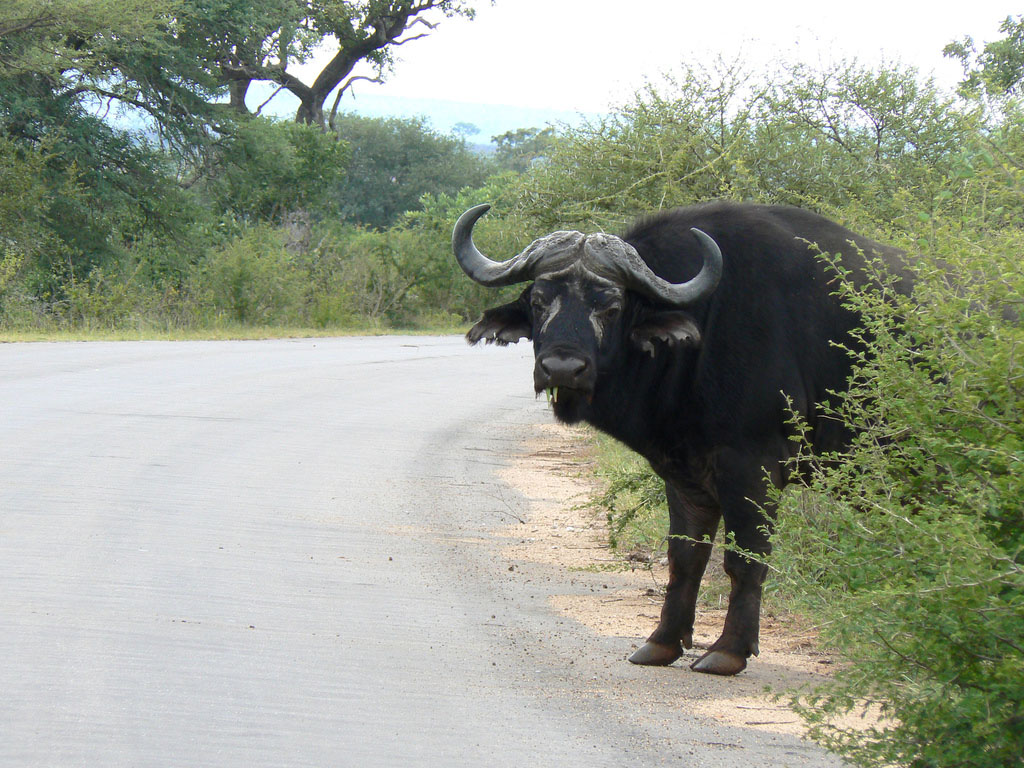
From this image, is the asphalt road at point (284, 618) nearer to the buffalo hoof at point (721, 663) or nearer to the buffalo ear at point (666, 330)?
the buffalo hoof at point (721, 663)

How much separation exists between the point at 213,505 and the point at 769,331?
466 centimetres

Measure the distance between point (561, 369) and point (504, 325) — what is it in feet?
2.82

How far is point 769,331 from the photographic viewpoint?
20.4 feet

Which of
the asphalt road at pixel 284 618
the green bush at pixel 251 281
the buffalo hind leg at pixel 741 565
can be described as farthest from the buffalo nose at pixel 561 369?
the green bush at pixel 251 281

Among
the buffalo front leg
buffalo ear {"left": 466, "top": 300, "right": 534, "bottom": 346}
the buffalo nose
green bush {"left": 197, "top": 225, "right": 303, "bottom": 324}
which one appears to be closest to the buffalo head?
the buffalo nose

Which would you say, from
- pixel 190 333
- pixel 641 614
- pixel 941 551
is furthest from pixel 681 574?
pixel 190 333

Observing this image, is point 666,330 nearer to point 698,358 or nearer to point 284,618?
point 698,358

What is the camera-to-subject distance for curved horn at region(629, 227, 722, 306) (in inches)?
241

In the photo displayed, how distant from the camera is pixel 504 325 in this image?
6.61 m

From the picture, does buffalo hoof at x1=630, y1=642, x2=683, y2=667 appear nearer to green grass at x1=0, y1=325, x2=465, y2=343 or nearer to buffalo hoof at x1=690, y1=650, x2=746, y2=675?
buffalo hoof at x1=690, y1=650, x2=746, y2=675

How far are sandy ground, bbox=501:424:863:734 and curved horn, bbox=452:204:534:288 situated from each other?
186cm

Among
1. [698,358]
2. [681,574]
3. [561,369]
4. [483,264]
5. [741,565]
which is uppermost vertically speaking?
[483,264]

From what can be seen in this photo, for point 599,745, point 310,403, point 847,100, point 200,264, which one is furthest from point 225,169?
point 599,745

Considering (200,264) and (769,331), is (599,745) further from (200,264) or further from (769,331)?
(200,264)
